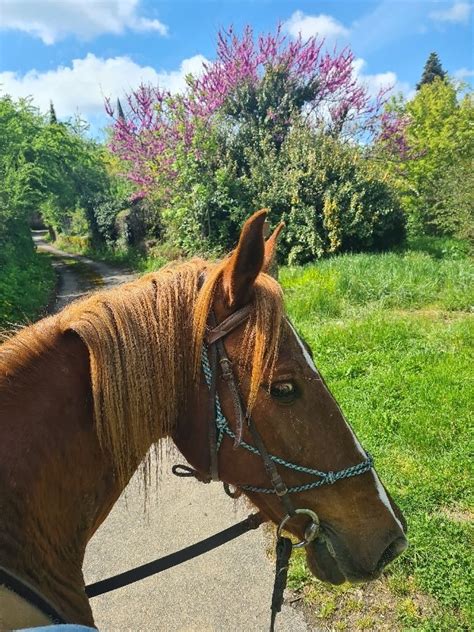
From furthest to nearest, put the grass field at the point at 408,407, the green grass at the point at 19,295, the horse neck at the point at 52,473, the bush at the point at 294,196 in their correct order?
the bush at the point at 294,196
the green grass at the point at 19,295
the grass field at the point at 408,407
the horse neck at the point at 52,473

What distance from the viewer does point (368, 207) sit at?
42.6 ft

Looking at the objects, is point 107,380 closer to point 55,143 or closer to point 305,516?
point 305,516

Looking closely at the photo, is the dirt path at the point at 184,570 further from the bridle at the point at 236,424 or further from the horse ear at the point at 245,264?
the horse ear at the point at 245,264

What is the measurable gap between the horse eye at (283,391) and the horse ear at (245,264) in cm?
29

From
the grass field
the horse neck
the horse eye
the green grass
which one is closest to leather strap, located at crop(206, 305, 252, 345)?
the horse eye

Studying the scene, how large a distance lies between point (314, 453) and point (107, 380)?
0.72 meters

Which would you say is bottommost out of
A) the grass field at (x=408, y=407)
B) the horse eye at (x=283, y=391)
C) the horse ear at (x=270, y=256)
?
the grass field at (x=408, y=407)

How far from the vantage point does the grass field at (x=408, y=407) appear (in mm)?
2615

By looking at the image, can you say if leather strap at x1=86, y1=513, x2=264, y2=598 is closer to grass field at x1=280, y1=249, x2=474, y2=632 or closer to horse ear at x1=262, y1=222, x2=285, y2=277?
horse ear at x1=262, y1=222, x2=285, y2=277

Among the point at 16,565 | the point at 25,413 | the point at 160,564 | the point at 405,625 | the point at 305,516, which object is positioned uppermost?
the point at 25,413

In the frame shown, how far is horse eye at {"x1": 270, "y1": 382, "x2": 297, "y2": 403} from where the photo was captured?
144cm

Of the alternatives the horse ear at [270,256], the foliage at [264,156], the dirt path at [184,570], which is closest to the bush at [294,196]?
the foliage at [264,156]

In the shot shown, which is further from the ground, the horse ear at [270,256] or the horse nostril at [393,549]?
the horse ear at [270,256]

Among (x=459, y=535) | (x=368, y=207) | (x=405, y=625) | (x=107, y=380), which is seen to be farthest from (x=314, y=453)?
(x=368, y=207)
